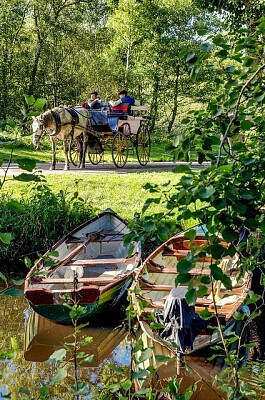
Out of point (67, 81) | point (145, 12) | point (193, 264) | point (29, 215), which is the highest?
point (145, 12)

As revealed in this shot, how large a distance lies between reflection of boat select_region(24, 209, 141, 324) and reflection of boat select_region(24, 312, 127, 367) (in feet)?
0.81

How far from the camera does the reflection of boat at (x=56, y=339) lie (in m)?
7.93

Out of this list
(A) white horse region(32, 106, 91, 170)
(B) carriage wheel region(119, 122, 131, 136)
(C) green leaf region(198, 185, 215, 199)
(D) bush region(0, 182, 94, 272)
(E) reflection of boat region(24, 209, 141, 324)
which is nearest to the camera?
(C) green leaf region(198, 185, 215, 199)

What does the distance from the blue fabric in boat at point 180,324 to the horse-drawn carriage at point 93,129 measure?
10087 mm

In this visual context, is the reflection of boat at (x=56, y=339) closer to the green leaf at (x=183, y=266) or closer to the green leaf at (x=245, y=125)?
the green leaf at (x=245, y=125)

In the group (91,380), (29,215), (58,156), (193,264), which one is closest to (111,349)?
(91,380)

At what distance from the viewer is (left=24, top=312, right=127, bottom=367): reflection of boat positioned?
7.93 metres

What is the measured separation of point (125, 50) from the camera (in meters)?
31.6

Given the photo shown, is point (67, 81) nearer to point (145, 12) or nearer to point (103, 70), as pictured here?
point (103, 70)

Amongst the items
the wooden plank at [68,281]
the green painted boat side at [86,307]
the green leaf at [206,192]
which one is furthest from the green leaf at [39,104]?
the wooden plank at [68,281]

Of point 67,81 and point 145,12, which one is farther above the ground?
point 145,12

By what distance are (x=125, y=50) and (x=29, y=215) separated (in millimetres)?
22055

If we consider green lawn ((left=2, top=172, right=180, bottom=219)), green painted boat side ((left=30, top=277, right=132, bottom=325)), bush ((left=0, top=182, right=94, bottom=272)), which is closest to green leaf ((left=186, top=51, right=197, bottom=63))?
green painted boat side ((left=30, top=277, right=132, bottom=325))

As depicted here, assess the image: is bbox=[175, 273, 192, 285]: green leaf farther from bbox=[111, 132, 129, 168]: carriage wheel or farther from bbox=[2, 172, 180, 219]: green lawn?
bbox=[111, 132, 129, 168]: carriage wheel
